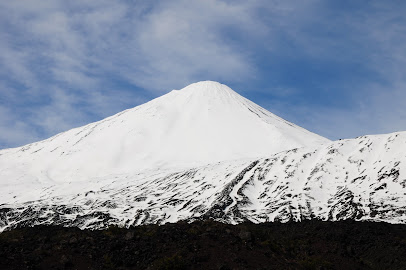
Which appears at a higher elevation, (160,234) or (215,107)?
(215,107)

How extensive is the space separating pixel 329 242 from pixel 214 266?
864 cm

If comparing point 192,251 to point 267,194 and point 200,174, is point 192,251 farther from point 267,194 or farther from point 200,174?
point 200,174

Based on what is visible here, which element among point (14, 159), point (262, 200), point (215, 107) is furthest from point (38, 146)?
point (262, 200)

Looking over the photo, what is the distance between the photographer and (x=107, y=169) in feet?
424

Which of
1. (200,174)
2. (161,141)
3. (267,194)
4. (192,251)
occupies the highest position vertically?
(161,141)

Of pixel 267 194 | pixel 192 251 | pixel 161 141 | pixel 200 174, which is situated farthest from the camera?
pixel 161 141

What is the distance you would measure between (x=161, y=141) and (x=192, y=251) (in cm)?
12272

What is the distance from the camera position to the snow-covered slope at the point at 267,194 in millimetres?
61125

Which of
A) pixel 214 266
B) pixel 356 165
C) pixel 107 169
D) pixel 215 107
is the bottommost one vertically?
pixel 214 266

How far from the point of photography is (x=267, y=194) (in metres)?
72.7

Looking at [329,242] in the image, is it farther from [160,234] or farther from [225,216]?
[225,216]

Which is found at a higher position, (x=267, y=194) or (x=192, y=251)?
(x=267, y=194)

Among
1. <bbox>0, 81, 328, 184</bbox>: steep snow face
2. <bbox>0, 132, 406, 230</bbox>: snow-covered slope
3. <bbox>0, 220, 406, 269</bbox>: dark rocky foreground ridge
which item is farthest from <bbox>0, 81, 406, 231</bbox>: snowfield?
<bbox>0, 220, 406, 269</bbox>: dark rocky foreground ridge

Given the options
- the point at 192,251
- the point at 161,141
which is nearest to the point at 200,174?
the point at 161,141
